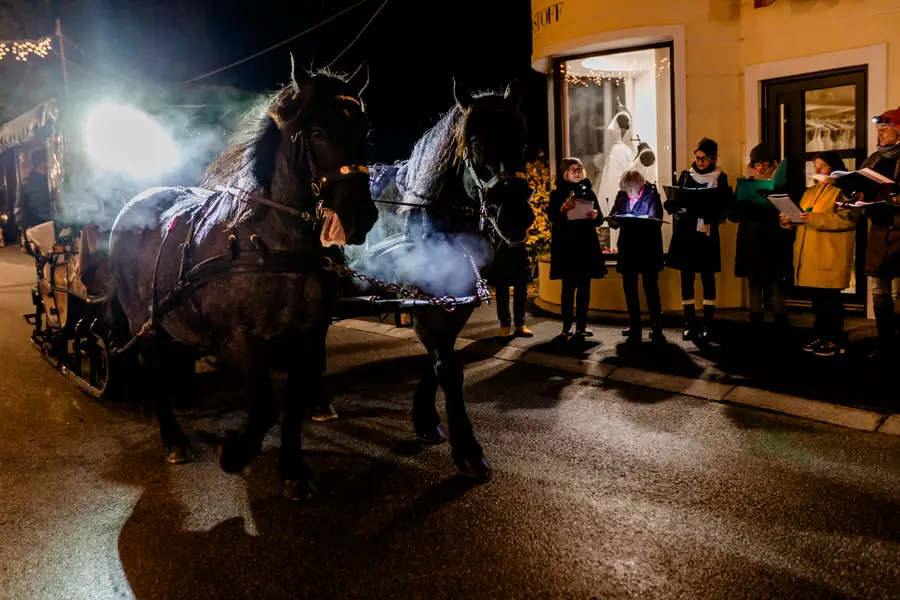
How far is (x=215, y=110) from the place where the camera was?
7828mm

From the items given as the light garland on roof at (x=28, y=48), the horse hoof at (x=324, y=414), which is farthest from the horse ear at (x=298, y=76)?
the light garland on roof at (x=28, y=48)

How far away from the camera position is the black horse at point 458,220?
4.31 metres

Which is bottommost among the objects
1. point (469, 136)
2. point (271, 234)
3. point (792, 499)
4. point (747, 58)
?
point (792, 499)

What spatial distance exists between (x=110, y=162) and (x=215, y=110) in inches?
48.6

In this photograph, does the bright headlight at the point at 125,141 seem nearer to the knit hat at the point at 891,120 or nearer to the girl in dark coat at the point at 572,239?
the girl in dark coat at the point at 572,239

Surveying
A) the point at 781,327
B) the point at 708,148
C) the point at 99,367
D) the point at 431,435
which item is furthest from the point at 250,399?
the point at 781,327

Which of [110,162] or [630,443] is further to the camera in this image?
[110,162]

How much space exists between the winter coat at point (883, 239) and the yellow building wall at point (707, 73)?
2.98 metres

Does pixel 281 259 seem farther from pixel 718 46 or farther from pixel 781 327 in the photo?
pixel 718 46

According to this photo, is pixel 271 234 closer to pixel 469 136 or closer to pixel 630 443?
pixel 469 136

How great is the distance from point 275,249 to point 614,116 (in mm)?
8057

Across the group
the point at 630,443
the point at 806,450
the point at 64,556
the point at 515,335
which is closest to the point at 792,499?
the point at 806,450

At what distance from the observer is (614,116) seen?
1080 cm

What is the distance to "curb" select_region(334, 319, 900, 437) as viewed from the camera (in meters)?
5.38
